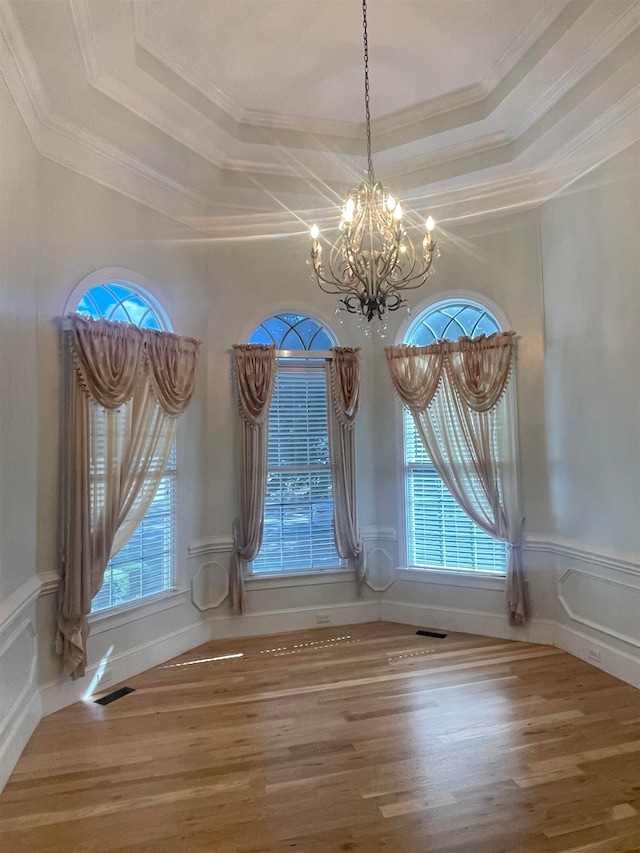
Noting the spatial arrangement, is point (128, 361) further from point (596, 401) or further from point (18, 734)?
point (596, 401)

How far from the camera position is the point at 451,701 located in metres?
3.43

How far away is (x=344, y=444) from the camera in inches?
191

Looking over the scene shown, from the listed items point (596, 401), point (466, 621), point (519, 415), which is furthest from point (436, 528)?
point (596, 401)

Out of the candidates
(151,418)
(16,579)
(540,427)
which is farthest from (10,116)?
(540,427)

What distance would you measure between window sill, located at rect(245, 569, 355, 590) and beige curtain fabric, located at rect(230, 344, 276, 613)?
14 cm

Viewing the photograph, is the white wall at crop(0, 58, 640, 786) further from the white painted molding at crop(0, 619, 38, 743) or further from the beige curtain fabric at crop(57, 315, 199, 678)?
the beige curtain fabric at crop(57, 315, 199, 678)

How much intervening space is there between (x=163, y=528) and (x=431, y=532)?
7.59 feet

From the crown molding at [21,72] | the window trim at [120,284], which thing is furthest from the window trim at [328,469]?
the crown molding at [21,72]

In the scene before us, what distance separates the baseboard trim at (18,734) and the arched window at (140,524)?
0.64 m

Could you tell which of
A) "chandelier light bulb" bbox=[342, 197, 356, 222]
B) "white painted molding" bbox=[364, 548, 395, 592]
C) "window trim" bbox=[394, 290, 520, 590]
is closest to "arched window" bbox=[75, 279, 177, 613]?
"white painted molding" bbox=[364, 548, 395, 592]

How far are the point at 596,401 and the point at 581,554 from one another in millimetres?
1128

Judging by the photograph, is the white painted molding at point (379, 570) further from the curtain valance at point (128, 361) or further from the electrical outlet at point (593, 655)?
the curtain valance at point (128, 361)

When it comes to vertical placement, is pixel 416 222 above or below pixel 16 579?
above

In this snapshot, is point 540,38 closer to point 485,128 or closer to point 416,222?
point 485,128
